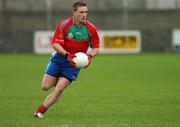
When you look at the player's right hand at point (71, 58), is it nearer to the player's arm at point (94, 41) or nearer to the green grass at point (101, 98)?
the player's arm at point (94, 41)

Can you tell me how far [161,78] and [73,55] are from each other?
10.9 metres

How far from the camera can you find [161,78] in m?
21.8

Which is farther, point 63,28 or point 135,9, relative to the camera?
point 135,9

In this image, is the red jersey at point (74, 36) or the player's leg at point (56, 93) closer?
the red jersey at point (74, 36)

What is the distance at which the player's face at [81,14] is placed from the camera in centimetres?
1129

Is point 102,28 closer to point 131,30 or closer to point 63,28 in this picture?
point 131,30

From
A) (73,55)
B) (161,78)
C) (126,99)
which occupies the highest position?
(73,55)

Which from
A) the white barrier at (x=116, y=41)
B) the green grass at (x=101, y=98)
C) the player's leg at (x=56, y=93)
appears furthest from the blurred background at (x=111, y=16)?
the player's leg at (x=56, y=93)

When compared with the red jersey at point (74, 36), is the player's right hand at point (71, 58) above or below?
below

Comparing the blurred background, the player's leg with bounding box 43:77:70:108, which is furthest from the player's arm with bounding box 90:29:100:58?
the blurred background

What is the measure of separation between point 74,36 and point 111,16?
28.9 m

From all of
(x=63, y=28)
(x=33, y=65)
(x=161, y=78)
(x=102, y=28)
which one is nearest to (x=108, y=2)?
(x=102, y=28)

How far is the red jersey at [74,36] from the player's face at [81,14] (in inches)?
6.6

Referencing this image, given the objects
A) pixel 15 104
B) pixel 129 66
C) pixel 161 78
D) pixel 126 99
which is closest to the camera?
pixel 15 104
